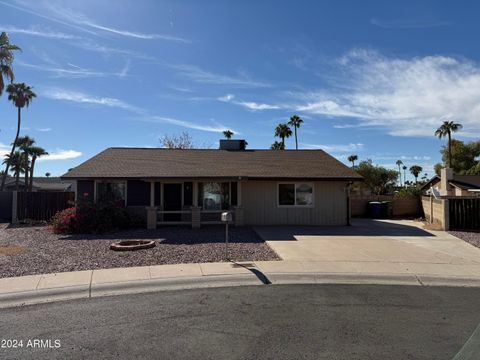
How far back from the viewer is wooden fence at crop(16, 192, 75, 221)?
19.6 metres

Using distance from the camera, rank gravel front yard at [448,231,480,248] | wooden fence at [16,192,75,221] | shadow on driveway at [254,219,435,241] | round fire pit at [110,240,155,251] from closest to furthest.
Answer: round fire pit at [110,240,155,251] → gravel front yard at [448,231,480,248] → shadow on driveway at [254,219,435,241] → wooden fence at [16,192,75,221]

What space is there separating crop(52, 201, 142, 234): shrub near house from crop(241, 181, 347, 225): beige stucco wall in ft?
19.0

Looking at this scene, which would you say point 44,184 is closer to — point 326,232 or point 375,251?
point 326,232

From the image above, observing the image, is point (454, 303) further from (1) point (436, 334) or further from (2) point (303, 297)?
(2) point (303, 297)

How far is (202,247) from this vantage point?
11500 millimetres

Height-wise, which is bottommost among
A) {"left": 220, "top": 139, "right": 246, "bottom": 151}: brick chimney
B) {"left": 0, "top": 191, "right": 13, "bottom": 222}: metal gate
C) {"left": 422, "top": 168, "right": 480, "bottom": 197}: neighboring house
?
{"left": 0, "top": 191, "right": 13, "bottom": 222}: metal gate

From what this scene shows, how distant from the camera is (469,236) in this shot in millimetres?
14352

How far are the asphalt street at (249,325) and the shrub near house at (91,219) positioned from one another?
9.25m

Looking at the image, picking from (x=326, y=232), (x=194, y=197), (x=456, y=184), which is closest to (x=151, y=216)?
(x=194, y=197)

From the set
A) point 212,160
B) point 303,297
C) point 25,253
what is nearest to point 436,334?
point 303,297

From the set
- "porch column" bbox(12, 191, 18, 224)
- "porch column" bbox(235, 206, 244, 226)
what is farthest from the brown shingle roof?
"porch column" bbox(12, 191, 18, 224)

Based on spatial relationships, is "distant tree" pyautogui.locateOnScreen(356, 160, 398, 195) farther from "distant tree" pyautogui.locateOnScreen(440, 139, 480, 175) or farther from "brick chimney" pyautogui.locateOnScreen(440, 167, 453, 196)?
"brick chimney" pyautogui.locateOnScreen(440, 167, 453, 196)

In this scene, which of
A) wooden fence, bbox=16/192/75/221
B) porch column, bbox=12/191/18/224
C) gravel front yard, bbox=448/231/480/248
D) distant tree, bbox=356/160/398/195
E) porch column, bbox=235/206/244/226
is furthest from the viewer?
distant tree, bbox=356/160/398/195

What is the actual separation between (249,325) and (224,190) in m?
13.3
